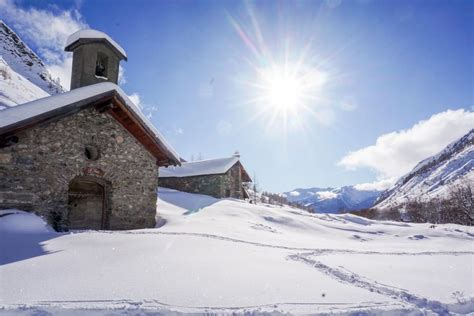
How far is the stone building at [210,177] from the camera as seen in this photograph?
2538 cm

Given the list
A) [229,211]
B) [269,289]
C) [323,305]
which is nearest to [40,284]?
[269,289]

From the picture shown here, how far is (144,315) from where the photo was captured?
3.31 meters

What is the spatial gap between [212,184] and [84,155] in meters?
15.7

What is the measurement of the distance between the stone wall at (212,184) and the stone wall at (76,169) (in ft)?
43.1

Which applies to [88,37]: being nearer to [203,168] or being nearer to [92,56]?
[92,56]

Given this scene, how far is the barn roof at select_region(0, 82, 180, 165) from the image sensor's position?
859cm

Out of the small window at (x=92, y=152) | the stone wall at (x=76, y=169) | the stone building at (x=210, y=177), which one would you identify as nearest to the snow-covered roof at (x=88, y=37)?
the stone wall at (x=76, y=169)

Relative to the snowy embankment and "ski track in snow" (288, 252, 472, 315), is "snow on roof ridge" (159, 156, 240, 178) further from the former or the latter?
"ski track in snow" (288, 252, 472, 315)

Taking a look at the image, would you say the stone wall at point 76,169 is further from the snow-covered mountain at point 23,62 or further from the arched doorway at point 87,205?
the snow-covered mountain at point 23,62

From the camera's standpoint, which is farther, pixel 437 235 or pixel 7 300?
pixel 437 235

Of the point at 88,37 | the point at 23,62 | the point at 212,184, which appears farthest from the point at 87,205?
the point at 23,62

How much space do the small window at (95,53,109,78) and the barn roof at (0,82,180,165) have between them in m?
3.35

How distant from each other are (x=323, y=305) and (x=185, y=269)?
83.9 inches

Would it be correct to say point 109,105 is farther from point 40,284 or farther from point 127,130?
point 40,284
